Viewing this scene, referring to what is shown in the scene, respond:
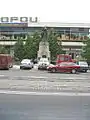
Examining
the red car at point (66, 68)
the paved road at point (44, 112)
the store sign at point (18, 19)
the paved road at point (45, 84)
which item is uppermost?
the store sign at point (18, 19)

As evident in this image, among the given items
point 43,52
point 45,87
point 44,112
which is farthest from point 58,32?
point 44,112

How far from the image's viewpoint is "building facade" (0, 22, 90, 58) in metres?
115

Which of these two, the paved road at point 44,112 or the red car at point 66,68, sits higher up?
the paved road at point 44,112

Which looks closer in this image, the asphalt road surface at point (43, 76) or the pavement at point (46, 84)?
the pavement at point (46, 84)

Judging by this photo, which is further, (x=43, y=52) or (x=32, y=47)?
(x=32, y=47)

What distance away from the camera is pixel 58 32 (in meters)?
117

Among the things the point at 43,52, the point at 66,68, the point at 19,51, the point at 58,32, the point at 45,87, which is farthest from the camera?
the point at 58,32

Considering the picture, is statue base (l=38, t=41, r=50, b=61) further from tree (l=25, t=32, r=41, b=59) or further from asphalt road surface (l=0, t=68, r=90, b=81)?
asphalt road surface (l=0, t=68, r=90, b=81)

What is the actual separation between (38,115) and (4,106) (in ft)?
6.38

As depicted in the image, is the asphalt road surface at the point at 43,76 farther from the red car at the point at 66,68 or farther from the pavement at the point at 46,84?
the red car at the point at 66,68

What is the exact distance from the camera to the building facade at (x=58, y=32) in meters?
115

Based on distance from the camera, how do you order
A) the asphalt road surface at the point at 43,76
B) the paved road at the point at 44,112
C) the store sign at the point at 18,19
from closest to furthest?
the paved road at the point at 44,112 < the asphalt road surface at the point at 43,76 < the store sign at the point at 18,19

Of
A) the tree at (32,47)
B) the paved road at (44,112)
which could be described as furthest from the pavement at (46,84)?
the tree at (32,47)

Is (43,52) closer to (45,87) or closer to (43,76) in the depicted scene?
(43,76)
